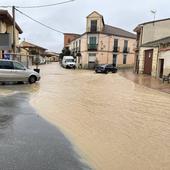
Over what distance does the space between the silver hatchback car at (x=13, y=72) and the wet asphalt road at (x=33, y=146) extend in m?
8.51

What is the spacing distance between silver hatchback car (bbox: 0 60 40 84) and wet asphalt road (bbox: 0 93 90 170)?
851 cm

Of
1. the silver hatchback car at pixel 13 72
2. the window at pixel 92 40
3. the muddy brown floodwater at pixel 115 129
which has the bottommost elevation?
the muddy brown floodwater at pixel 115 129

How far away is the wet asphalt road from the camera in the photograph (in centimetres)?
449

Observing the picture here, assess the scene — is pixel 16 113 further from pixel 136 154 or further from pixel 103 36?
pixel 103 36

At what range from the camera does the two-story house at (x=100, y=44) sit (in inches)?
1919

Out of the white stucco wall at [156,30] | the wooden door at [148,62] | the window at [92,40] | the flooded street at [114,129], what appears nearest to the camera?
the flooded street at [114,129]

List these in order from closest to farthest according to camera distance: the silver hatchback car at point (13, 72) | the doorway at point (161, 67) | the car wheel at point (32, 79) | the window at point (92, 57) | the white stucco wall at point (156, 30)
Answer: the silver hatchback car at point (13, 72) → the car wheel at point (32, 79) → the doorway at point (161, 67) → the white stucco wall at point (156, 30) → the window at point (92, 57)

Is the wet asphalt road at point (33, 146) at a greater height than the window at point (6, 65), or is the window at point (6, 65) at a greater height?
the window at point (6, 65)

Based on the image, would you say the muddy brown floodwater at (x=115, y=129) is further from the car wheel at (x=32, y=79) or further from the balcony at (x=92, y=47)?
the balcony at (x=92, y=47)

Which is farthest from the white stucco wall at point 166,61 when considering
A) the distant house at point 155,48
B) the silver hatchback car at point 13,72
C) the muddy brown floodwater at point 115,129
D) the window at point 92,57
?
the window at point 92,57

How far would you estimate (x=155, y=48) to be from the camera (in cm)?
2731

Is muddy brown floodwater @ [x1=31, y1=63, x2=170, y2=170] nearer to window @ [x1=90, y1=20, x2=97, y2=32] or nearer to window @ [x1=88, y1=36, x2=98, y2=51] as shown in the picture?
window @ [x1=88, y1=36, x2=98, y2=51]

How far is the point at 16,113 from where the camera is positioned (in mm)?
8258

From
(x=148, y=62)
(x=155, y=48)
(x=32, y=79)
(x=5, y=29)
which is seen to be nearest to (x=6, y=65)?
(x=32, y=79)
